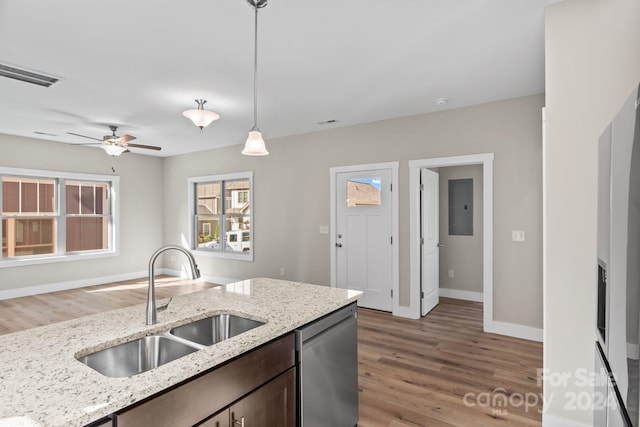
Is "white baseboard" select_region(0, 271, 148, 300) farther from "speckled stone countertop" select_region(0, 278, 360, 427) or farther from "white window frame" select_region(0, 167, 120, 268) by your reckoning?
"speckled stone countertop" select_region(0, 278, 360, 427)

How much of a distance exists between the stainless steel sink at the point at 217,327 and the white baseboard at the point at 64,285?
5.82 meters

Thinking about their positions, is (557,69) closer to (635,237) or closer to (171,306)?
(635,237)

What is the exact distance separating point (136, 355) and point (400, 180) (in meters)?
3.72

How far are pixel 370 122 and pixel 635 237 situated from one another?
4004 mm

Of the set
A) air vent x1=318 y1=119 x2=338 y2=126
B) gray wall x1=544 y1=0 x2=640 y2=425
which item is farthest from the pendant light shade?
gray wall x1=544 y1=0 x2=640 y2=425

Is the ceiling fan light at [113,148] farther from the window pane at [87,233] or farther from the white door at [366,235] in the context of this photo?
the white door at [366,235]

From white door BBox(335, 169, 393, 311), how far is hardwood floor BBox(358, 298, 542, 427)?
60cm

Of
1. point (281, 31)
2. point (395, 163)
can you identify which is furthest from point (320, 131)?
point (281, 31)

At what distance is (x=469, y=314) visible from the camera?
181 inches

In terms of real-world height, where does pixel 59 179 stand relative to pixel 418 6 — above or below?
below

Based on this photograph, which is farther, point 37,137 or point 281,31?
point 37,137

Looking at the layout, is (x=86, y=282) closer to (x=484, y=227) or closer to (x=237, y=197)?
(x=237, y=197)

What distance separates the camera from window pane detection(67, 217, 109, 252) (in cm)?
642

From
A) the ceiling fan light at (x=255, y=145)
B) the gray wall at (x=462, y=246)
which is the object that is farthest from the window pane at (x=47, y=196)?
the gray wall at (x=462, y=246)
